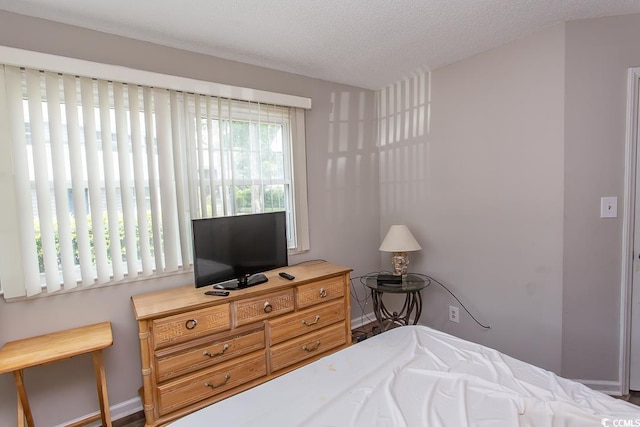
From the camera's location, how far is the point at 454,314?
9.02 ft

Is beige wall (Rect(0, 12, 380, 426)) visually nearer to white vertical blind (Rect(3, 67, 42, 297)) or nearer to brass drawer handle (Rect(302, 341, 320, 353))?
white vertical blind (Rect(3, 67, 42, 297))

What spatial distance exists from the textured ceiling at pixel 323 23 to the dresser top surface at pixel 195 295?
1.66 meters

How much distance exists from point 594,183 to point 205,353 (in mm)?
2666

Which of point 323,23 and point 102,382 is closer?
point 102,382

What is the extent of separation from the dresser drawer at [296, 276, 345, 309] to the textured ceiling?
1722 mm

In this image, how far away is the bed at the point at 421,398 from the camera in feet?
3.42

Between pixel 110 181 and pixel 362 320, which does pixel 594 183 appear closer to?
pixel 362 320

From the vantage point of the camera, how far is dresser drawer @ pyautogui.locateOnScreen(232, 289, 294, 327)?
1967mm

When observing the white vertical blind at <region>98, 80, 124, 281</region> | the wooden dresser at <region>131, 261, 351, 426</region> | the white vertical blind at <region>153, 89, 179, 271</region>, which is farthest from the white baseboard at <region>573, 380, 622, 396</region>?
the white vertical blind at <region>98, 80, 124, 281</region>

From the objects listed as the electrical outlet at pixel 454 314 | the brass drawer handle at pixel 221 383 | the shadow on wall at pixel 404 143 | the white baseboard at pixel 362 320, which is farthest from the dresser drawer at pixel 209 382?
the shadow on wall at pixel 404 143

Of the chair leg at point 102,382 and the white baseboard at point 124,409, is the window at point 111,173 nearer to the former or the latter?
the chair leg at point 102,382

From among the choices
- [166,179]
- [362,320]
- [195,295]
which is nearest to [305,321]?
[195,295]

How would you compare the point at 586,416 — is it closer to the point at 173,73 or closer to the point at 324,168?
the point at 324,168

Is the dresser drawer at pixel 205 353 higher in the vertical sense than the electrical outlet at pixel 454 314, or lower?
higher
